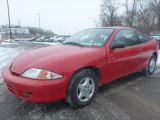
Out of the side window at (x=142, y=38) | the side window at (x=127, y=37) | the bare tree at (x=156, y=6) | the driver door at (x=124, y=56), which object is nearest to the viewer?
the driver door at (x=124, y=56)

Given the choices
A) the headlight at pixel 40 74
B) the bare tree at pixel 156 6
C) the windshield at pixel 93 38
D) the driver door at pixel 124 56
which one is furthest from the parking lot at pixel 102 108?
the bare tree at pixel 156 6

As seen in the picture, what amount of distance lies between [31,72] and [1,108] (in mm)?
971

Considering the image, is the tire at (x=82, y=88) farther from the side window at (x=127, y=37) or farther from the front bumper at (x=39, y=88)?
the side window at (x=127, y=37)

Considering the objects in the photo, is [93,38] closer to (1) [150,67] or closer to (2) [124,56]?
(2) [124,56]

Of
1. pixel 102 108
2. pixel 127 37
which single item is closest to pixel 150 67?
pixel 127 37

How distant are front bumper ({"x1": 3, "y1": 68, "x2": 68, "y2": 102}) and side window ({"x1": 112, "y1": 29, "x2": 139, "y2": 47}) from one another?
1649 millimetres

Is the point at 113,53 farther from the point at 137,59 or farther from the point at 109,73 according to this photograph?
the point at 137,59

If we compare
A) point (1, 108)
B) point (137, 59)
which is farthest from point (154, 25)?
point (1, 108)

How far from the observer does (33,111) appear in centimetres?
344

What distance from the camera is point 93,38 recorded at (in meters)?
4.38

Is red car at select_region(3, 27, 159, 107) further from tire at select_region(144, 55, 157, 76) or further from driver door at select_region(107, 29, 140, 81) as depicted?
tire at select_region(144, 55, 157, 76)

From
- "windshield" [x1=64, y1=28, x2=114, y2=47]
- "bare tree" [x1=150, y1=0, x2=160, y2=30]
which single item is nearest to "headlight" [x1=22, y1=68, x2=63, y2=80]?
"windshield" [x1=64, y1=28, x2=114, y2=47]

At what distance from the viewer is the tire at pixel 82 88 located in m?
3.36

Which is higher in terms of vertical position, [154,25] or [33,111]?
[154,25]
